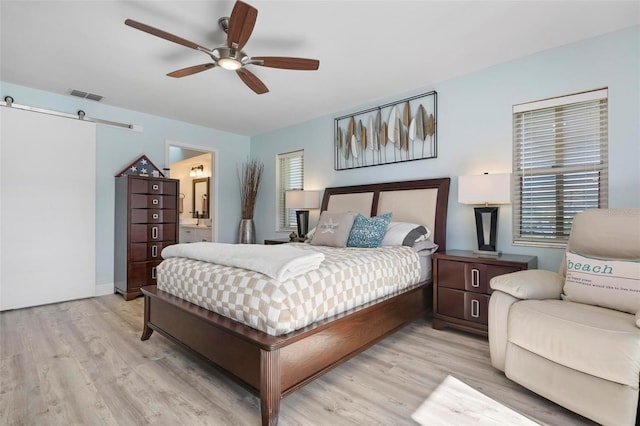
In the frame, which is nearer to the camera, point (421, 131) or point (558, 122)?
point (558, 122)

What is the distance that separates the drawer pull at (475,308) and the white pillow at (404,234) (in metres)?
0.72

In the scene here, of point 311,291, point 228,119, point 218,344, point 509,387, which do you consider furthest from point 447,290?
point 228,119

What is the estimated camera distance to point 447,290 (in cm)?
281

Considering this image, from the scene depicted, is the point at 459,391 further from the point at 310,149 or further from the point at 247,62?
the point at 310,149

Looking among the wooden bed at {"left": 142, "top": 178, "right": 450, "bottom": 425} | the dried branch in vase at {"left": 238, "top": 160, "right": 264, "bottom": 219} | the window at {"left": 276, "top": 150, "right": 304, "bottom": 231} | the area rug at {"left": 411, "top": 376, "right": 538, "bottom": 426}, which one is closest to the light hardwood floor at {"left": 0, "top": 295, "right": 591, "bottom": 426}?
the area rug at {"left": 411, "top": 376, "right": 538, "bottom": 426}

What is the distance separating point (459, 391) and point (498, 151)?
222 centimetres

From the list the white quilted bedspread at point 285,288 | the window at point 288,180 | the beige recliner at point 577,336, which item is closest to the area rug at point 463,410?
the beige recliner at point 577,336

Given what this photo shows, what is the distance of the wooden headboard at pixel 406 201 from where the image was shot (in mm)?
3287

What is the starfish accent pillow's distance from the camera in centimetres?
319

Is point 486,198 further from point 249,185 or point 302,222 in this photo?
point 249,185

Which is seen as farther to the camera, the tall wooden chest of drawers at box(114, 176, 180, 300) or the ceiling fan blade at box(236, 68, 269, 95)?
the tall wooden chest of drawers at box(114, 176, 180, 300)

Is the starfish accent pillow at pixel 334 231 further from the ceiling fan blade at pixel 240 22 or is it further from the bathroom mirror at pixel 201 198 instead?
the bathroom mirror at pixel 201 198

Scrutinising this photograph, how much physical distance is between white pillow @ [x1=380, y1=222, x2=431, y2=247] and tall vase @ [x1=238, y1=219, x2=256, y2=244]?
113 inches

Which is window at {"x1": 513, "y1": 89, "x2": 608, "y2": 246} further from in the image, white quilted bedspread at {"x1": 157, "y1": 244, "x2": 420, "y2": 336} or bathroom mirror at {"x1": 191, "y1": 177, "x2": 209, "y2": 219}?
bathroom mirror at {"x1": 191, "y1": 177, "x2": 209, "y2": 219}
